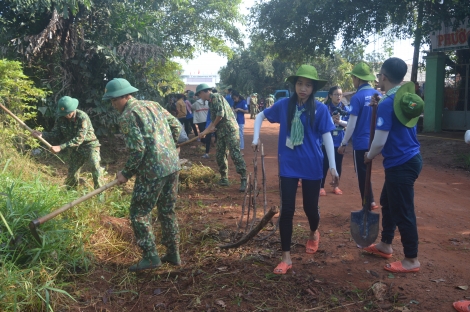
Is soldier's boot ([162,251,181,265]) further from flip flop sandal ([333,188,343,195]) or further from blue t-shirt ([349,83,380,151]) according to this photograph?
flip flop sandal ([333,188,343,195])

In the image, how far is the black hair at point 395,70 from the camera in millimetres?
3744

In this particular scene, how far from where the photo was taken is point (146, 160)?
367 cm

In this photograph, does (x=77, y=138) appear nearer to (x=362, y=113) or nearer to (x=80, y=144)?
(x=80, y=144)

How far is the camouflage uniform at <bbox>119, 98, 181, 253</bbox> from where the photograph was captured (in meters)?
3.57

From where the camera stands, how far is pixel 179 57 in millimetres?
23984

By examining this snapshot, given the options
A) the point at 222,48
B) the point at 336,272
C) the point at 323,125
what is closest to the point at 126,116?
the point at 323,125

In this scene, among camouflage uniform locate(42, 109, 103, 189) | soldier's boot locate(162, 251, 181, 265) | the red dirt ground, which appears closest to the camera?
the red dirt ground

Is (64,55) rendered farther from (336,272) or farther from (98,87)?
(336,272)

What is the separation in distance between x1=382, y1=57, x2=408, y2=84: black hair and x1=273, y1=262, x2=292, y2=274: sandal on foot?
6.15 feet

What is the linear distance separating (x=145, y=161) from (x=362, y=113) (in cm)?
284

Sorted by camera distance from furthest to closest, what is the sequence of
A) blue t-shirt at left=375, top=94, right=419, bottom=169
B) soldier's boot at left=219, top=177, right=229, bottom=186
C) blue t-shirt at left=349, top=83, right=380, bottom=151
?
soldier's boot at left=219, top=177, right=229, bottom=186 → blue t-shirt at left=349, top=83, right=380, bottom=151 → blue t-shirt at left=375, top=94, right=419, bottom=169

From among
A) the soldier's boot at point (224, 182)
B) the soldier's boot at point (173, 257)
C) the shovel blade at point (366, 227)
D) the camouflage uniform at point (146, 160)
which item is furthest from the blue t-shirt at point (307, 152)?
the soldier's boot at point (224, 182)

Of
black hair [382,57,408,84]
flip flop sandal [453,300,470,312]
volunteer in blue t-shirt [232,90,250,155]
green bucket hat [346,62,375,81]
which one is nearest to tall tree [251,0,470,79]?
volunteer in blue t-shirt [232,90,250,155]

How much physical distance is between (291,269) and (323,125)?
134cm
